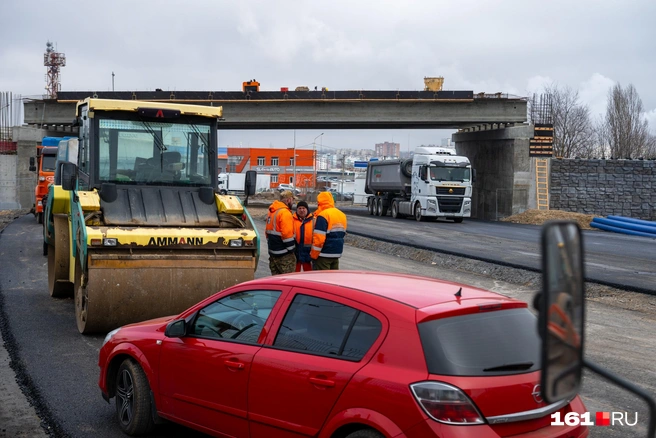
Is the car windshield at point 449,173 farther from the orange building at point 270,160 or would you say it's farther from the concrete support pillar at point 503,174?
the orange building at point 270,160

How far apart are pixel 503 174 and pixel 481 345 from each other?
42.8 metres

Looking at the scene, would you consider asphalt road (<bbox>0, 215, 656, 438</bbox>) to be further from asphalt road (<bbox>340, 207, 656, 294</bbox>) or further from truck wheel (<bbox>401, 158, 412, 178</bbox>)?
truck wheel (<bbox>401, 158, 412, 178</bbox>)

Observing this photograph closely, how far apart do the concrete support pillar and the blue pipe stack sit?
10.4 metres

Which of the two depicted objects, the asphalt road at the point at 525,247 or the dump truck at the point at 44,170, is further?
the dump truck at the point at 44,170

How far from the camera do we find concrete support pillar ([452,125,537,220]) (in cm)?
4469

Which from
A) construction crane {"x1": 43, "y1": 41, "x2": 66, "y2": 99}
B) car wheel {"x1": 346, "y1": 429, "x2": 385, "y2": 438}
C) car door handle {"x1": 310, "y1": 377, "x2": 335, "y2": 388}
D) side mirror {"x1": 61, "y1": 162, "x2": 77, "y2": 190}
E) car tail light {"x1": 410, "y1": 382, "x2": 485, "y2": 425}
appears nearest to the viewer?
car tail light {"x1": 410, "y1": 382, "x2": 485, "y2": 425}

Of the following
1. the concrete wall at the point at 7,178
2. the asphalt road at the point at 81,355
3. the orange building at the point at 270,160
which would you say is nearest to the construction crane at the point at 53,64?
the orange building at the point at 270,160

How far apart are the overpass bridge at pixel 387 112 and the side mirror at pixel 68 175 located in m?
35.6

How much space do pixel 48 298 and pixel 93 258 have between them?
4097 millimetres

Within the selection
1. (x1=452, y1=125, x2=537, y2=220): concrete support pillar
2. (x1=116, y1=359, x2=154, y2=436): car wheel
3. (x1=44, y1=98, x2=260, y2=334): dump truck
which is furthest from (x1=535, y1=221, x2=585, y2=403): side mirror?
(x1=452, y1=125, x2=537, y2=220): concrete support pillar

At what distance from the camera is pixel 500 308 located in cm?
480

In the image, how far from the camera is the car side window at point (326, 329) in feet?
15.5

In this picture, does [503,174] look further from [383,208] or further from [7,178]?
[7,178]

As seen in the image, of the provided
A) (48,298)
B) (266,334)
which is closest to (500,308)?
(266,334)
